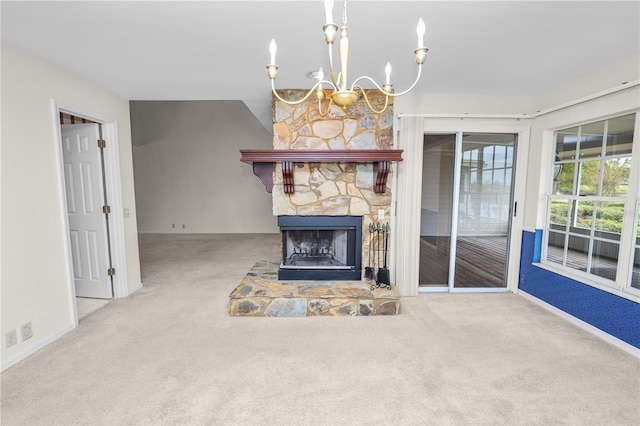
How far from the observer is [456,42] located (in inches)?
81.5

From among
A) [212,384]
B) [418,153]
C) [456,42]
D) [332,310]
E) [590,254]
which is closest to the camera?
[212,384]

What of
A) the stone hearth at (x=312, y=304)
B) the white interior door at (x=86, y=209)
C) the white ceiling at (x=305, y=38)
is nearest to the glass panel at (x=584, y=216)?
the white ceiling at (x=305, y=38)

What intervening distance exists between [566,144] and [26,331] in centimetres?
507

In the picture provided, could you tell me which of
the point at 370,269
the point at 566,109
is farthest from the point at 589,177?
the point at 370,269

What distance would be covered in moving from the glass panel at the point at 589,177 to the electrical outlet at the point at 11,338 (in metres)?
4.87

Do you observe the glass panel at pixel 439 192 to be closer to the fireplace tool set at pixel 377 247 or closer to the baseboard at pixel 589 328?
the fireplace tool set at pixel 377 247

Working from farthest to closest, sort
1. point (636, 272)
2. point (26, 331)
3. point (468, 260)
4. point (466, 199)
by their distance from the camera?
point (468, 260), point (466, 199), point (636, 272), point (26, 331)

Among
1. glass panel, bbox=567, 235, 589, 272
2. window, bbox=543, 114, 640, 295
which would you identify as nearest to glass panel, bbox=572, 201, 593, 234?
window, bbox=543, 114, 640, 295

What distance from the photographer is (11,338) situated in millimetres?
2092

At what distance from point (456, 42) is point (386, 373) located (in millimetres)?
2368

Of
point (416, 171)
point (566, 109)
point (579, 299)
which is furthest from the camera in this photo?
point (416, 171)

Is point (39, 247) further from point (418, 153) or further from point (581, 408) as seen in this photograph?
point (581, 408)

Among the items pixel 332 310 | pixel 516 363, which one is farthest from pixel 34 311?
pixel 516 363

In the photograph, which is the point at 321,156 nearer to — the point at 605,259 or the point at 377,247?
the point at 377,247
